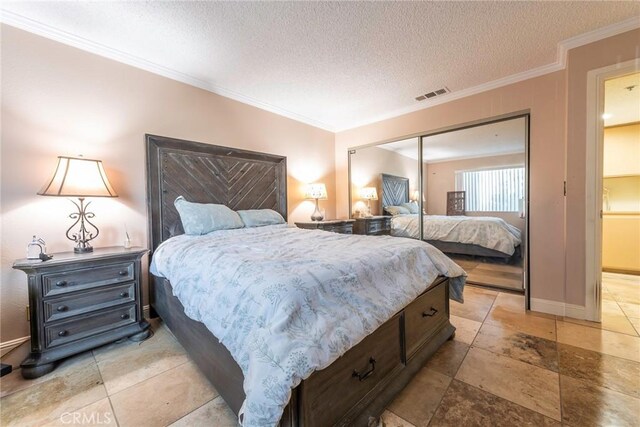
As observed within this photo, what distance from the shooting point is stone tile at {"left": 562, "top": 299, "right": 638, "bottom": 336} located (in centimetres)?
207

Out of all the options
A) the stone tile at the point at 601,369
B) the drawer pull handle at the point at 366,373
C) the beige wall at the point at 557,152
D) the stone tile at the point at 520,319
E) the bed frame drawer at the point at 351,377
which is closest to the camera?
the bed frame drawer at the point at 351,377

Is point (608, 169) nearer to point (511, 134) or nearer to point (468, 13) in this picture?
point (511, 134)

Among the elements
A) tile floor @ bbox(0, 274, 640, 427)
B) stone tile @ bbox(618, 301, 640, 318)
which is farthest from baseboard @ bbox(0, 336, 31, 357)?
stone tile @ bbox(618, 301, 640, 318)

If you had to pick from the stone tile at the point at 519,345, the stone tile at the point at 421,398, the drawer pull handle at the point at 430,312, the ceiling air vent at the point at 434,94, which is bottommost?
the stone tile at the point at 421,398

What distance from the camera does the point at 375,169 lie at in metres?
4.08

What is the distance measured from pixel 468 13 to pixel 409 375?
260 cm

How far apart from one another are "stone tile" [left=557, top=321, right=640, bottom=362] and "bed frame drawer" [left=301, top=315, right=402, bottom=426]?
5.26 ft

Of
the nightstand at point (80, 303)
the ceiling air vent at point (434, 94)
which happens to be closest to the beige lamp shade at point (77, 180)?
the nightstand at point (80, 303)

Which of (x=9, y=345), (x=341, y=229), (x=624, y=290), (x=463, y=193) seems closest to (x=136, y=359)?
(x=9, y=345)

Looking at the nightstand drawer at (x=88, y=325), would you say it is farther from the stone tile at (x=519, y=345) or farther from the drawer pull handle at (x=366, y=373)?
the stone tile at (x=519, y=345)

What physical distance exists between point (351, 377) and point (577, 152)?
9.30 feet

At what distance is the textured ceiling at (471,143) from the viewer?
281 centimetres

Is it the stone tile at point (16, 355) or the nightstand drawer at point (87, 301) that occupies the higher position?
the nightstand drawer at point (87, 301)

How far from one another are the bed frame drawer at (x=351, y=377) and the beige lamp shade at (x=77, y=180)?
84.3 inches
